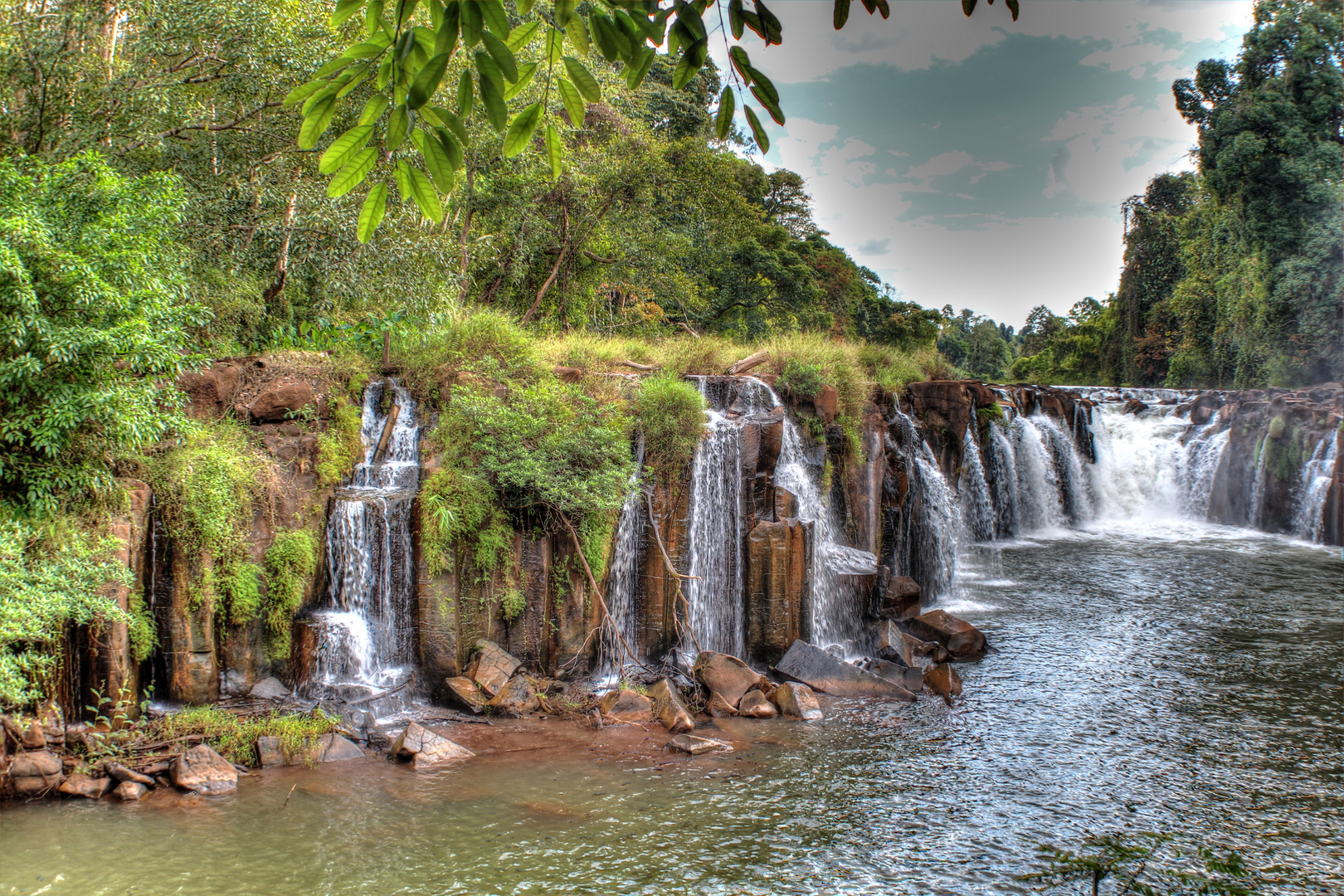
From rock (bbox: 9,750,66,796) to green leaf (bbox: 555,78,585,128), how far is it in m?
7.63

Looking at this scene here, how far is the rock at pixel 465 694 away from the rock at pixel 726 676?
2.61m

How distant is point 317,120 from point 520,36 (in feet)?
1.85

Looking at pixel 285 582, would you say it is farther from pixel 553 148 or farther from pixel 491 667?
pixel 553 148

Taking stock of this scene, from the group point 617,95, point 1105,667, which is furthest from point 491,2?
point 617,95

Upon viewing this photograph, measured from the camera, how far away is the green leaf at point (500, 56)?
166cm

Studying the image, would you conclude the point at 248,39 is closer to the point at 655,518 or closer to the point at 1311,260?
the point at 655,518

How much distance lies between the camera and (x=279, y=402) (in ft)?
33.1

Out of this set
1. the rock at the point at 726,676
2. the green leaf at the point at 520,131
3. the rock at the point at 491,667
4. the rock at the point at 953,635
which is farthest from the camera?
the rock at the point at 953,635

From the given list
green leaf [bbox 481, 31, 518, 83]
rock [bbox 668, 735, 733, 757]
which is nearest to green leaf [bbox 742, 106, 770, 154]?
green leaf [bbox 481, 31, 518, 83]

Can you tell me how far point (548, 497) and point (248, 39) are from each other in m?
7.82

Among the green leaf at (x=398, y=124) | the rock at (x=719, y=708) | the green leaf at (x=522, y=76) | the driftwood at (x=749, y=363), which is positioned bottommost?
the rock at (x=719, y=708)

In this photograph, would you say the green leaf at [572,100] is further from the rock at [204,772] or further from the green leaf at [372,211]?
the rock at [204,772]

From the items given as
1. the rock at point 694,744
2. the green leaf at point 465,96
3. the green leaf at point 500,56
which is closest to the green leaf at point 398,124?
the green leaf at point 465,96

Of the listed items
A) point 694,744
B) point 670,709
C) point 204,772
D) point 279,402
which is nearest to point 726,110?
point 694,744
